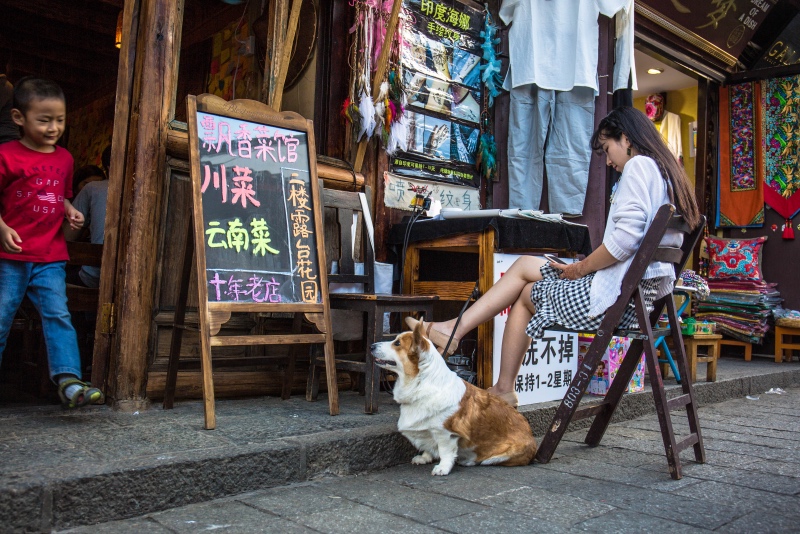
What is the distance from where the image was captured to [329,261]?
4.71 meters

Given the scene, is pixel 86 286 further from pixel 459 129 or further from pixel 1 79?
pixel 459 129

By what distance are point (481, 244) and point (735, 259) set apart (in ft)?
16.9

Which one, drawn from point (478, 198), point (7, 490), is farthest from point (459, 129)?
point (7, 490)

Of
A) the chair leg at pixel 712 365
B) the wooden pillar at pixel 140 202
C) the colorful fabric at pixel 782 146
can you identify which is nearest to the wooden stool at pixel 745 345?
the colorful fabric at pixel 782 146

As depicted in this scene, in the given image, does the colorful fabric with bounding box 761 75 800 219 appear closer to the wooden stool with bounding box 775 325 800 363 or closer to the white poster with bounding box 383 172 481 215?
the wooden stool with bounding box 775 325 800 363

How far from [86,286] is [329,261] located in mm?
1676

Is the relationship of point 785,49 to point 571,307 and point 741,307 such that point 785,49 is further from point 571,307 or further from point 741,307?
point 571,307

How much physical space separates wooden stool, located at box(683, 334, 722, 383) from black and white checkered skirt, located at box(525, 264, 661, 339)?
2.55m

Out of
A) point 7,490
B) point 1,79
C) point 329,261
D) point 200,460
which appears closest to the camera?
point 7,490

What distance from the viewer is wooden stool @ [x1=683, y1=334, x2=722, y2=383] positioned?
5.80 m

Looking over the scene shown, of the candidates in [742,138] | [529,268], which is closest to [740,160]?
[742,138]

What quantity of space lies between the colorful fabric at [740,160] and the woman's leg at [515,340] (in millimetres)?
6028

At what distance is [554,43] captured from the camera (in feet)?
19.2

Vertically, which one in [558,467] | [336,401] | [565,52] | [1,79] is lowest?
[558,467]
